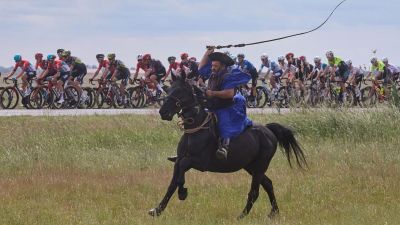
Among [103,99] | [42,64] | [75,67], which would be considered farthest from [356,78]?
[42,64]

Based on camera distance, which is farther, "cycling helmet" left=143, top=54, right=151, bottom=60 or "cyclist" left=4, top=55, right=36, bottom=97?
"cycling helmet" left=143, top=54, right=151, bottom=60

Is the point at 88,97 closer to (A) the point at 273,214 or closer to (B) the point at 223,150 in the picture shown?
(A) the point at 273,214

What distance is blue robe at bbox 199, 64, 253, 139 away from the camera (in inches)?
400

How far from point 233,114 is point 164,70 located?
808 inches

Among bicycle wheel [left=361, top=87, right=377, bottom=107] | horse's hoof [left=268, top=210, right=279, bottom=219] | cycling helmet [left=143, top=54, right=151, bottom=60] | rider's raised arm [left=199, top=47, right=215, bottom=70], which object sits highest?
rider's raised arm [left=199, top=47, right=215, bottom=70]

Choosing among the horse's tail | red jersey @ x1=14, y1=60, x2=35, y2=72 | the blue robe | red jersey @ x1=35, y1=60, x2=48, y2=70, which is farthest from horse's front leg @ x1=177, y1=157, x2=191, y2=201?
red jersey @ x1=35, y1=60, x2=48, y2=70

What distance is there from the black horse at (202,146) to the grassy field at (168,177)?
461mm

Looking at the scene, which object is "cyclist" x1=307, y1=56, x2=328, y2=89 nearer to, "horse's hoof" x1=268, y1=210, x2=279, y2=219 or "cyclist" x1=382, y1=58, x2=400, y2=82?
"cyclist" x1=382, y1=58, x2=400, y2=82

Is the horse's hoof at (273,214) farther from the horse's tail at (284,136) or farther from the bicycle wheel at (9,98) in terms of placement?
the bicycle wheel at (9,98)

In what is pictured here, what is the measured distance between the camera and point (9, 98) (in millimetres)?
29188

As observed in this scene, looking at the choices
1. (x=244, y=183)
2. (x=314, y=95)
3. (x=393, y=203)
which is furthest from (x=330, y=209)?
(x=314, y=95)

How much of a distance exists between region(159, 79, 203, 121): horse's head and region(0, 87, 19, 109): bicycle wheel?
792 inches

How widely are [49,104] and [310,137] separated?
12.9 metres

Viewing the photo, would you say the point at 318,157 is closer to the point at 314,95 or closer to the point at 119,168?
the point at 119,168
